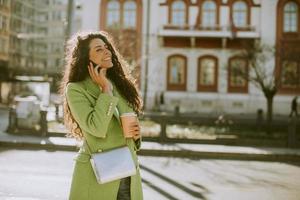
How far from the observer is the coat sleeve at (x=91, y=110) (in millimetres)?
2770

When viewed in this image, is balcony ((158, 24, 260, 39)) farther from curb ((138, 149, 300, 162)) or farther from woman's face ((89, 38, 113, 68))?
woman's face ((89, 38, 113, 68))

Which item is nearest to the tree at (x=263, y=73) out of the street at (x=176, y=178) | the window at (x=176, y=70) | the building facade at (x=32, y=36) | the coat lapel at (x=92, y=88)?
the window at (x=176, y=70)

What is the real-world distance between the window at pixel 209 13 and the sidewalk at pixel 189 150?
18915 mm

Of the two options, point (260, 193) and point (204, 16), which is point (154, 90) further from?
point (260, 193)

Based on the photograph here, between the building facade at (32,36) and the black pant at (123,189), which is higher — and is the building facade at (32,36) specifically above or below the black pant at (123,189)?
above

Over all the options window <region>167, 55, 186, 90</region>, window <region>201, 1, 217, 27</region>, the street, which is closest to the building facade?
window <region>167, 55, 186, 90</region>

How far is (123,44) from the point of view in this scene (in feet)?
98.5

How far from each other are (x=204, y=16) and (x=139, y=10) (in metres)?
4.29

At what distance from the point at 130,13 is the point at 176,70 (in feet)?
16.0

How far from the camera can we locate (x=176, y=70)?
32844mm

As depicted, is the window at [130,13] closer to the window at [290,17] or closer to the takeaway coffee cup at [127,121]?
the window at [290,17]

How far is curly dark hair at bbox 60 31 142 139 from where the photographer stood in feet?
9.85

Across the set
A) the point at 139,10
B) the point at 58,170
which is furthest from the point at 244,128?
the point at 139,10

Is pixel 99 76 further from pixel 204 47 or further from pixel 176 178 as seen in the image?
pixel 204 47
